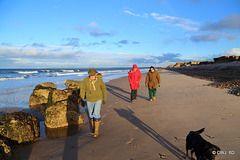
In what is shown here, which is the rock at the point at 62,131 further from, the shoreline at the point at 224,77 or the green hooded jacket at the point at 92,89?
the shoreline at the point at 224,77

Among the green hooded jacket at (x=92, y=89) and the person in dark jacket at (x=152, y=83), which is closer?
the green hooded jacket at (x=92, y=89)

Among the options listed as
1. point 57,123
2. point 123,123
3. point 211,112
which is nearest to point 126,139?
point 123,123

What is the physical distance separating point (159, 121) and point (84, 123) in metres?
3.08

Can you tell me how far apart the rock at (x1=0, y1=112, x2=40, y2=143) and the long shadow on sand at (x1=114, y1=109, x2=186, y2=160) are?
355 cm

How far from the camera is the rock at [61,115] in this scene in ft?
18.6

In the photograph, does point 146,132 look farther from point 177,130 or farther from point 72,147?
point 72,147

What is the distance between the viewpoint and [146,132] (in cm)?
475

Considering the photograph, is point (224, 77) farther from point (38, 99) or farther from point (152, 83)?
point (38, 99)

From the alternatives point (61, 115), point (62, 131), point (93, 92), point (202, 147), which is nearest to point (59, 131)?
point (62, 131)

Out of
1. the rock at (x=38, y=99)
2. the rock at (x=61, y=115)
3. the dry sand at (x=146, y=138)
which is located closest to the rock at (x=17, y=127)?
the dry sand at (x=146, y=138)

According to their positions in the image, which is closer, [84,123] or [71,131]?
[71,131]

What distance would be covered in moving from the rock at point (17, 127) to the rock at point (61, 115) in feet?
2.71

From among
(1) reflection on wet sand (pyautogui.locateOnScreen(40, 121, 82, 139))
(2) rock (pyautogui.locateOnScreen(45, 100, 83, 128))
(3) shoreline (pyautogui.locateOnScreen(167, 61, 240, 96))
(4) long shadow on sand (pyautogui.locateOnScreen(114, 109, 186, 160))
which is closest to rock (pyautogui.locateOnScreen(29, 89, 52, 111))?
(2) rock (pyautogui.locateOnScreen(45, 100, 83, 128))

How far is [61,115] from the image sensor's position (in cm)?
576
